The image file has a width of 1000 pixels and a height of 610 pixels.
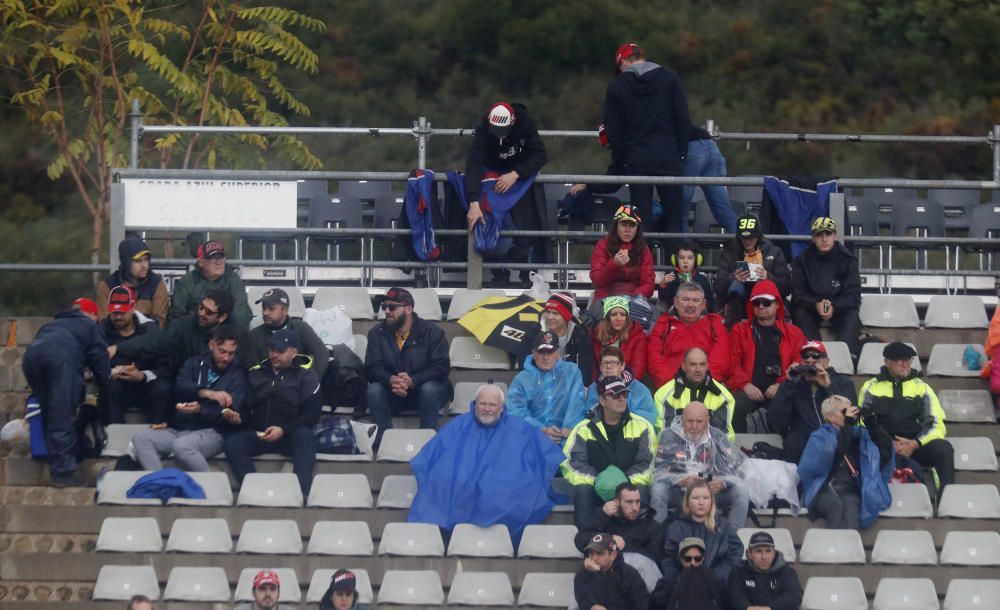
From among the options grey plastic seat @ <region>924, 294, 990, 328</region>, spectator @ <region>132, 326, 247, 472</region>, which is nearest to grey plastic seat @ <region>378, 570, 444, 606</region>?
spectator @ <region>132, 326, 247, 472</region>

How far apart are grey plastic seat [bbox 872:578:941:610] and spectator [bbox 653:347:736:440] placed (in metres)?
1.38

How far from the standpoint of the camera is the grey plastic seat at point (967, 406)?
13.0 meters

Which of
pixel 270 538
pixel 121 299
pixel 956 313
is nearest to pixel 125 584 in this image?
pixel 270 538

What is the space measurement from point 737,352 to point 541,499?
6.25 ft

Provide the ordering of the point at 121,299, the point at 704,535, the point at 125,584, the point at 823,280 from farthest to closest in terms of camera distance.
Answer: the point at 823,280, the point at 121,299, the point at 125,584, the point at 704,535

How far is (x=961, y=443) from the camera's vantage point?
12523 mm

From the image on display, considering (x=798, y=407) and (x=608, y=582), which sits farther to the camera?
(x=798, y=407)

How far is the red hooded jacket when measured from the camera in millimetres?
12594

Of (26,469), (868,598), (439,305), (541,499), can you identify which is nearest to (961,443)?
(868,598)

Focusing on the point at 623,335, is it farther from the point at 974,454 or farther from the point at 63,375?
the point at 63,375

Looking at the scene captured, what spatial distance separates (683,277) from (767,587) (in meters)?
3.31

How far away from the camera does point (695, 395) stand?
1204cm

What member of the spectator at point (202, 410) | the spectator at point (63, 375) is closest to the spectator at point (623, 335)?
the spectator at point (202, 410)

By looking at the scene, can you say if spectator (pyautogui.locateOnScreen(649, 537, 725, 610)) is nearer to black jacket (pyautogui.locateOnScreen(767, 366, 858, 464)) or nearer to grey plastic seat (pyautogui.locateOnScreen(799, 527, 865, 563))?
grey plastic seat (pyautogui.locateOnScreen(799, 527, 865, 563))
